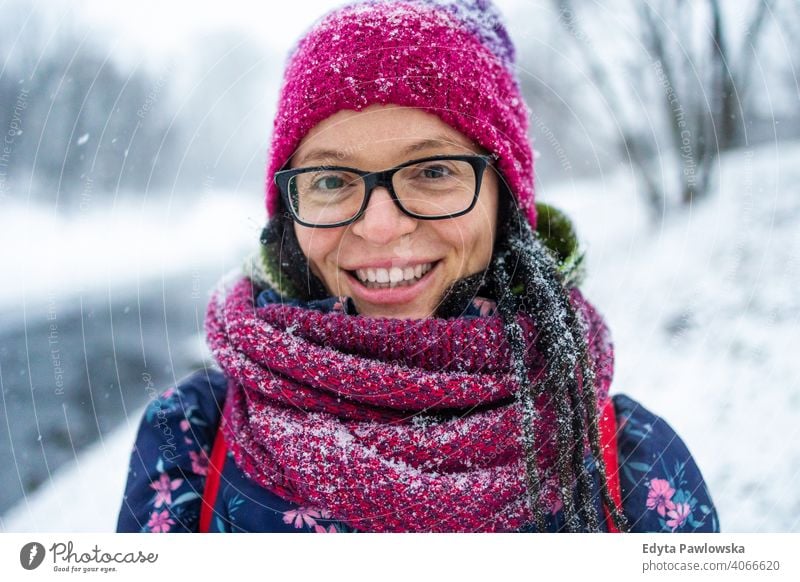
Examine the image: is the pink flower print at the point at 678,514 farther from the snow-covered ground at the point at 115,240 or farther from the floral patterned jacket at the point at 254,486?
the snow-covered ground at the point at 115,240

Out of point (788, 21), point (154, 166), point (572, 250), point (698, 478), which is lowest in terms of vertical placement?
point (698, 478)

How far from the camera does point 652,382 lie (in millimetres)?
1153

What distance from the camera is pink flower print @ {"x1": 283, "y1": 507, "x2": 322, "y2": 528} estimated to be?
57cm

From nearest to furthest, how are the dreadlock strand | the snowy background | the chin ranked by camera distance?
the dreadlock strand → the chin → the snowy background

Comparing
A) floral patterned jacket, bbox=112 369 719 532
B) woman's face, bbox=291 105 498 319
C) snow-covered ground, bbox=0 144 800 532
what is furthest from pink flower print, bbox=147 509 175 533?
woman's face, bbox=291 105 498 319

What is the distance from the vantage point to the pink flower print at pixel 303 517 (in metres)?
0.57

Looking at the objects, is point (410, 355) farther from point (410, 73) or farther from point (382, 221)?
point (410, 73)

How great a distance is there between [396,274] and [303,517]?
0.29 meters

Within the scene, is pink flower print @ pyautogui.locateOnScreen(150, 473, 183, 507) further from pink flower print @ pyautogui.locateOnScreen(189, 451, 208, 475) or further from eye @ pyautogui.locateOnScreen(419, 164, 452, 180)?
eye @ pyautogui.locateOnScreen(419, 164, 452, 180)

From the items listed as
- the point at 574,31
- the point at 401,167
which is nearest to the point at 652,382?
the point at 574,31

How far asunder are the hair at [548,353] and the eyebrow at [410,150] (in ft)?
0.31

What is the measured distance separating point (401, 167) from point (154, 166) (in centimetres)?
57

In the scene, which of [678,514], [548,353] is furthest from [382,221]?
[678,514]
